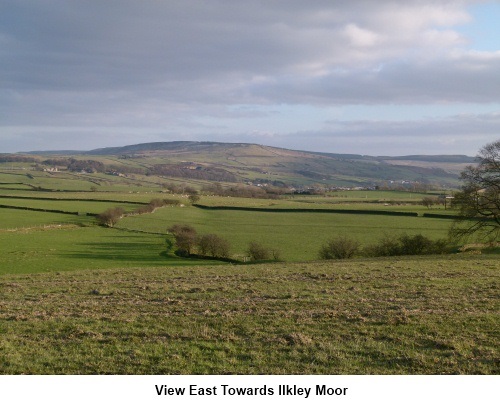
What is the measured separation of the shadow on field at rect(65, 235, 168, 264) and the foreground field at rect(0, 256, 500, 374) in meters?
23.9

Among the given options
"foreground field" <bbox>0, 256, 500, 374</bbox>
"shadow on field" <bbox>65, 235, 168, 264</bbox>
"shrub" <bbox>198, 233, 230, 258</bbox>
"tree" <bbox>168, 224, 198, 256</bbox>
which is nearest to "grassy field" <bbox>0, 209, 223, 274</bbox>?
"shadow on field" <bbox>65, 235, 168, 264</bbox>

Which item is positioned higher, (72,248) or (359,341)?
(359,341)

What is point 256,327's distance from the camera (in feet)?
39.8

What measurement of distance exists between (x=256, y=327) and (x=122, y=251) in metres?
39.4

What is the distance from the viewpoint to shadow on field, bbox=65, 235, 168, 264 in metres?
43.8

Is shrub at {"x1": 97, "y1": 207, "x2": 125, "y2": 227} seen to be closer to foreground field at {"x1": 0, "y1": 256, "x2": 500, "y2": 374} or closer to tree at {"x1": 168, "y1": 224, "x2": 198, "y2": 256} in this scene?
tree at {"x1": 168, "y1": 224, "x2": 198, "y2": 256}

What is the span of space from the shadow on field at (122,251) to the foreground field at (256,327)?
2387 centimetres

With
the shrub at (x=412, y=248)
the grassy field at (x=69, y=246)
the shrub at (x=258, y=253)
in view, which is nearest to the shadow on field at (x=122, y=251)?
the grassy field at (x=69, y=246)

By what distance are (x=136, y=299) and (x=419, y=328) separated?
9.64 metres

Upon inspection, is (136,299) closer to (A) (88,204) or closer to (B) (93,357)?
(B) (93,357)

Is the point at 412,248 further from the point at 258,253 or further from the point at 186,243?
the point at 186,243

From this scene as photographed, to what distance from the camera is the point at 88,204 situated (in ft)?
336

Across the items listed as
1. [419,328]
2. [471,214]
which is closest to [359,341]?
[419,328]

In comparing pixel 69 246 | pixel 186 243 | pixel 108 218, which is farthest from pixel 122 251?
pixel 108 218
